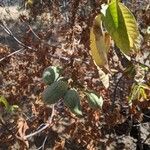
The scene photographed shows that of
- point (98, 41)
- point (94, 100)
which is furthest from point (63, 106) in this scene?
point (98, 41)

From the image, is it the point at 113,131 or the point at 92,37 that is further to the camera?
the point at 113,131

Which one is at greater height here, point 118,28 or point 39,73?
point 39,73

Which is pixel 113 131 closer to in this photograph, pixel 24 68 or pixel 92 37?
pixel 24 68

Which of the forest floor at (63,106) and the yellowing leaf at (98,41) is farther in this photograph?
the forest floor at (63,106)

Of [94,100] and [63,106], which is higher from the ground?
[63,106]

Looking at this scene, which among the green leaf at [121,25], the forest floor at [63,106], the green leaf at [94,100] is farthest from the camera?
the forest floor at [63,106]

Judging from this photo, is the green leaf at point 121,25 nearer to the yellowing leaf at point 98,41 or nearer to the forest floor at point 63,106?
the yellowing leaf at point 98,41

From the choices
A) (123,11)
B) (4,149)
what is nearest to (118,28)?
(123,11)

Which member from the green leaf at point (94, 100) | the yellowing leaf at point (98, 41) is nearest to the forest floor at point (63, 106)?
the green leaf at point (94, 100)

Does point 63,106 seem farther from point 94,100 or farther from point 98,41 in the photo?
point 98,41
